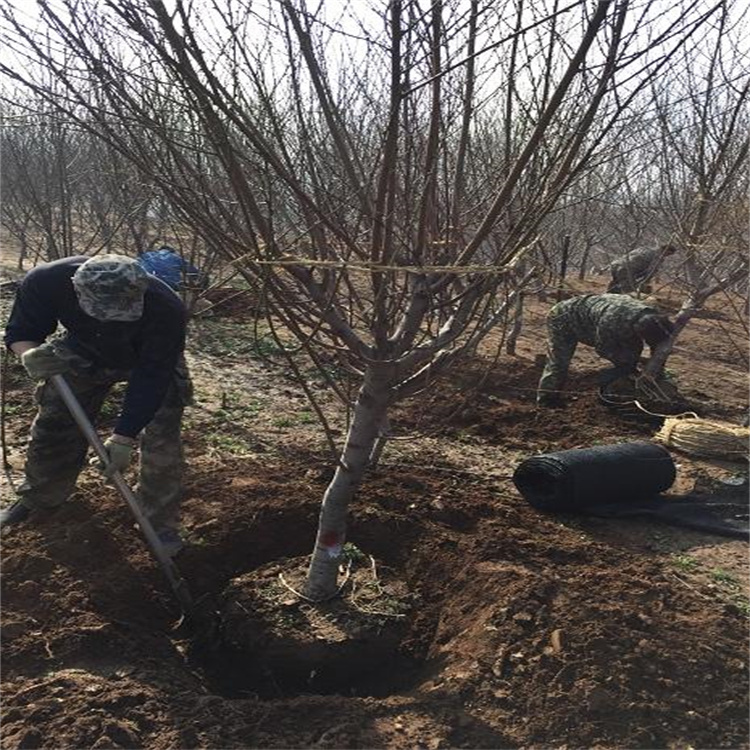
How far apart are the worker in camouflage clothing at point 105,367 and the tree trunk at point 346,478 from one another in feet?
2.49

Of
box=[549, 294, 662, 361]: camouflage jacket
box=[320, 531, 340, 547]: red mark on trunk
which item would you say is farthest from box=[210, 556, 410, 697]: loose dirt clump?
box=[549, 294, 662, 361]: camouflage jacket

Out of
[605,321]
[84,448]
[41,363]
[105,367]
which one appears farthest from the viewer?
[605,321]

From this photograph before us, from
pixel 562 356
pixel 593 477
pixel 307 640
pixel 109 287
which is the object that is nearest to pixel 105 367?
pixel 109 287

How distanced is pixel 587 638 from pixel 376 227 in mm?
1678

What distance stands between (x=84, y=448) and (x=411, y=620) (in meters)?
1.71

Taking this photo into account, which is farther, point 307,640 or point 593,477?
point 593,477

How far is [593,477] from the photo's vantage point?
3998mm

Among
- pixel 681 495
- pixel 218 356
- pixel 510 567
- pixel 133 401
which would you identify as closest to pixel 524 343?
pixel 218 356

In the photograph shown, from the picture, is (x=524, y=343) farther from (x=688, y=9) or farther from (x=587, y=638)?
(x=688, y=9)

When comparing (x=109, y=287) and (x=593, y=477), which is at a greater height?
(x=109, y=287)

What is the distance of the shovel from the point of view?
2.94 m

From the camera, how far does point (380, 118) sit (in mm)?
3107

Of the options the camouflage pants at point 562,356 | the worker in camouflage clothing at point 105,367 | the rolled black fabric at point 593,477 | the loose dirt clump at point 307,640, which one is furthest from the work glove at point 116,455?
the camouflage pants at point 562,356

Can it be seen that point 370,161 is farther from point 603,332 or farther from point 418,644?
point 603,332
